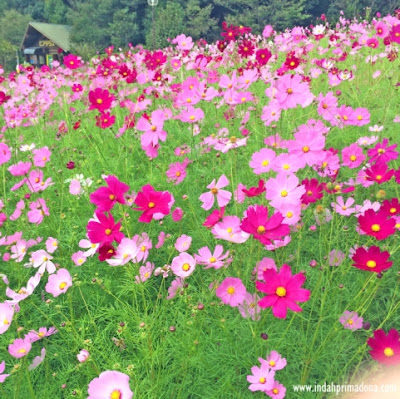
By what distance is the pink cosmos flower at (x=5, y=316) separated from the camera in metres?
1.06

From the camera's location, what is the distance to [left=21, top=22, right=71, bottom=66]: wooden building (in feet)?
87.0

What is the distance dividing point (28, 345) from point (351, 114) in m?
1.69

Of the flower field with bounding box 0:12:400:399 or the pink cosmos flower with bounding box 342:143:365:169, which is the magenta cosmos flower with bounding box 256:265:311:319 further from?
the pink cosmos flower with bounding box 342:143:365:169

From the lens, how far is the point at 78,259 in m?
1.46

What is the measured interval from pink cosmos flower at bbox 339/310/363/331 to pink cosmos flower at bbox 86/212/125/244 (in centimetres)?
70

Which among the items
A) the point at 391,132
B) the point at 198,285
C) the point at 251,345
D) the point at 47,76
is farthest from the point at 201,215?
the point at 47,76

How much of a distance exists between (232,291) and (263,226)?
26cm

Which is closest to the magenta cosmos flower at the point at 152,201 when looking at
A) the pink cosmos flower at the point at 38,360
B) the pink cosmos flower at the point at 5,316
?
the pink cosmos flower at the point at 5,316

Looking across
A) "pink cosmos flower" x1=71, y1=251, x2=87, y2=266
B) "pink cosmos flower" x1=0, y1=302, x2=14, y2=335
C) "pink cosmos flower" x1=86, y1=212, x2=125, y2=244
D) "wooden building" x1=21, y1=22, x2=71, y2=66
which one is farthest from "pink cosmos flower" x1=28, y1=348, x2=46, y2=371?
"wooden building" x1=21, y1=22, x2=71, y2=66

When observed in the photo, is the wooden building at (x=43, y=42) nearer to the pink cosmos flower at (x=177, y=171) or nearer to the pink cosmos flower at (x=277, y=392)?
the pink cosmos flower at (x=177, y=171)

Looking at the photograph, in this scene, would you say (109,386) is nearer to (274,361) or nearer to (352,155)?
(274,361)

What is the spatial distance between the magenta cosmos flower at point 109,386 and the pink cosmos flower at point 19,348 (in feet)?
1.51

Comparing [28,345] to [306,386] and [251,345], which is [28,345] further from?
[306,386]

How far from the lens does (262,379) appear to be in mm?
963
